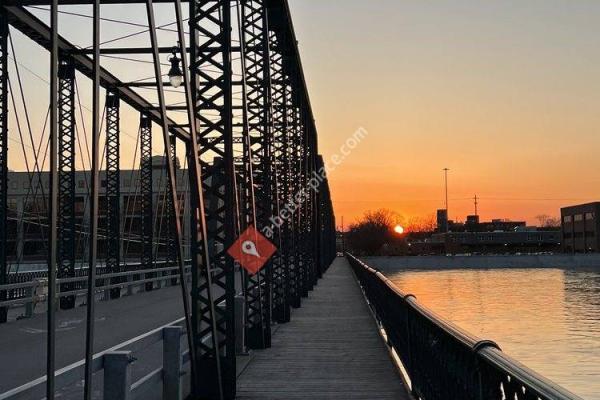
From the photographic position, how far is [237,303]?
40.0 feet

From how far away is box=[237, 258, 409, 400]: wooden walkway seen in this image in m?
9.62

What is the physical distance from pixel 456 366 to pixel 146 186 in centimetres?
2952

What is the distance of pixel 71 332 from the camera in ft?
56.3

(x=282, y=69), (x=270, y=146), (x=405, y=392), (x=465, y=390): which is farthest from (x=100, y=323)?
(x=465, y=390)

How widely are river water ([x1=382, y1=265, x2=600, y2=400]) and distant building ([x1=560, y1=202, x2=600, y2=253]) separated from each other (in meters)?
70.6

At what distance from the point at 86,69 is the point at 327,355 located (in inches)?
568

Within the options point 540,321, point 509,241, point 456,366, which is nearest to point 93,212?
point 456,366

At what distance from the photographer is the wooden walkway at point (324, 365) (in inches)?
379

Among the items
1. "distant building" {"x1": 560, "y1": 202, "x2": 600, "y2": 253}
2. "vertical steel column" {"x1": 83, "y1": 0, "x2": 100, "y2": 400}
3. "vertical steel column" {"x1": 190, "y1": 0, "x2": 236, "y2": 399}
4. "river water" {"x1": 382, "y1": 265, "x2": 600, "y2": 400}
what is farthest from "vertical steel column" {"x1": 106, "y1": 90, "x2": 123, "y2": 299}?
"distant building" {"x1": 560, "y1": 202, "x2": 600, "y2": 253}

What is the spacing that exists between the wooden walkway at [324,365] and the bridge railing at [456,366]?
715 mm

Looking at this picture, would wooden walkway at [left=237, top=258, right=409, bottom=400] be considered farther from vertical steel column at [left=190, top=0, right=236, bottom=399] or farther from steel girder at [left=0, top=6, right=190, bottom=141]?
steel girder at [left=0, top=6, right=190, bottom=141]

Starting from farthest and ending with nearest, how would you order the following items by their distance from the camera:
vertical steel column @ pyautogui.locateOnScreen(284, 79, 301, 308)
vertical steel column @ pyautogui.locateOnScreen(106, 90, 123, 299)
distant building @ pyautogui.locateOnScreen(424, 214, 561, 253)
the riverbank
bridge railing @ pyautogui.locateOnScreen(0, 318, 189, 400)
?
distant building @ pyautogui.locateOnScreen(424, 214, 561, 253) → the riverbank → vertical steel column @ pyautogui.locateOnScreen(106, 90, 123, 299) → vertical steel column @ pyautogui.locateOnScreen(284, 79, 301, 308) → bridge railing @ pyautogui.locateOnScreen(0, 318, 189, 400)

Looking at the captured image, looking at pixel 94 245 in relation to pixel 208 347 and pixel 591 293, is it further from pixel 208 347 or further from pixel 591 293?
pixel 591 293

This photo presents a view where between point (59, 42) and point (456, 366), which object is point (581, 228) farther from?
point (456, 366)
